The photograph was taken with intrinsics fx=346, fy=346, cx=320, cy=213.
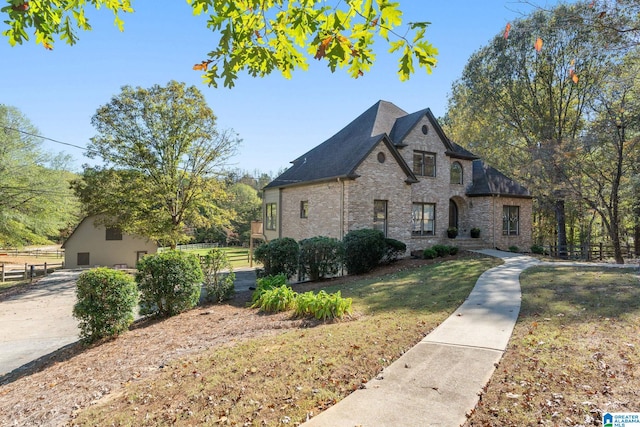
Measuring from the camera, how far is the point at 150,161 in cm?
1962

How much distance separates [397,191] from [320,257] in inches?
238

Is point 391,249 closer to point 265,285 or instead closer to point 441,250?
point 441,250

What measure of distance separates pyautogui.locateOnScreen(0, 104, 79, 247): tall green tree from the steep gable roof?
48.6 ft

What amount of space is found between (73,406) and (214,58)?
4.71 metres

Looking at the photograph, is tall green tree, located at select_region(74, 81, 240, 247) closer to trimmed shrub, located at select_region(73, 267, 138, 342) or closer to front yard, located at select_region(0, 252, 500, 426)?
front yard, located at select_region(0, 252, 500, 426)

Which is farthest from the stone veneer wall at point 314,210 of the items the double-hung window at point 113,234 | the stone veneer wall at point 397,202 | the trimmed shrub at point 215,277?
the double-hung window at point 113,234

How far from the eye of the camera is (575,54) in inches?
843

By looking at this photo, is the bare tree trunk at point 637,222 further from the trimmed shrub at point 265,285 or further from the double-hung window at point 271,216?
the double-hung window at point 271,216

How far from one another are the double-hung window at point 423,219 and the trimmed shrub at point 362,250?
5.02 metres

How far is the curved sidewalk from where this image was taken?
3375 millimetres

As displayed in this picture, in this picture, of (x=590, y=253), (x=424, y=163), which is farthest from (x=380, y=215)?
(x=590, y=253)

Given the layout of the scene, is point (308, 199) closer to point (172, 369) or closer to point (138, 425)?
point (172, 369)

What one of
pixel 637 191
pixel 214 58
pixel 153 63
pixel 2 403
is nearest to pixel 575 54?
pixel 637 191

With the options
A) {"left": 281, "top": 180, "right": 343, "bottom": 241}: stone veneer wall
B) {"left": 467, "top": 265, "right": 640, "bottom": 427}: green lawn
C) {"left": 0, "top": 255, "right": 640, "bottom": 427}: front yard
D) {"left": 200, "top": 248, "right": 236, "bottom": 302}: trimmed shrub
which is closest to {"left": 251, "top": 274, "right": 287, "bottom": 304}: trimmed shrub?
{"left": 200, "top": 248, "right": 236, "bottom": 302}: trimmed shrub
